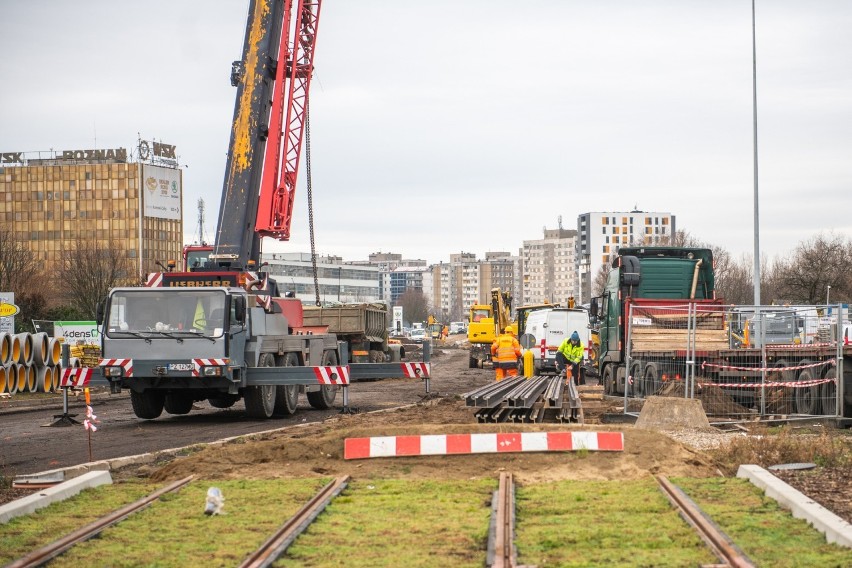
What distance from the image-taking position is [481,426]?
14719 mm

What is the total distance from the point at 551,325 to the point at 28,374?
17.7m

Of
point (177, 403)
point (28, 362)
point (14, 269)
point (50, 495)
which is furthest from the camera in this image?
point (14, 269)

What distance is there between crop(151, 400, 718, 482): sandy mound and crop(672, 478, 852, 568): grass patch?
110 cm

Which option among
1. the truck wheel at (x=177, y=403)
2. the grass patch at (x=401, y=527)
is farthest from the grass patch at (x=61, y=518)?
the truck wheel at (x=177, y=403)

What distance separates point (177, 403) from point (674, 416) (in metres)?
10.2

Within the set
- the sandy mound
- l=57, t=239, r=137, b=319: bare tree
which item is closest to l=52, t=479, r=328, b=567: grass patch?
the sandy mound

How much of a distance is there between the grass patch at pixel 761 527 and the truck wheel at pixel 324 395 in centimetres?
1436

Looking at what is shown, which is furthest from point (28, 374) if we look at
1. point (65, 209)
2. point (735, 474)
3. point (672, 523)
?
point (65, 209)

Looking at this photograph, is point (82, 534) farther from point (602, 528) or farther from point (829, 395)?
point (829, 395)

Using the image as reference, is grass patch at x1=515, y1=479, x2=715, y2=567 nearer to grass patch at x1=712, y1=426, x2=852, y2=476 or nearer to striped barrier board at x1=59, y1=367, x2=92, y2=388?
grass patch at x1=712, y1=426, x2=852, y2=476

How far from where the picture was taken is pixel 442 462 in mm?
13242

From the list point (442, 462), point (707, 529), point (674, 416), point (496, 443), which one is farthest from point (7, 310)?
point (707, 529)

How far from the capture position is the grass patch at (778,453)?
13695 millimetres

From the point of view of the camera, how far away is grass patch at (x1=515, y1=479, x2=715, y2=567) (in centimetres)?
→ 802
